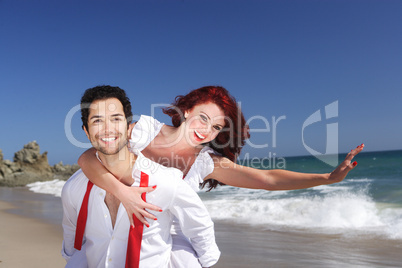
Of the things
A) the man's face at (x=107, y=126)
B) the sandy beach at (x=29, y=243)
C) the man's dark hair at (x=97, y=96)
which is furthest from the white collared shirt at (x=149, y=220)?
the sandy beach at (x=29, y=243)

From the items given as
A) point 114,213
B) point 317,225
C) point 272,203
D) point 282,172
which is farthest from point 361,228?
point 114,213

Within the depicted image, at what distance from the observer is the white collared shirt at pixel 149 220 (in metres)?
2.11

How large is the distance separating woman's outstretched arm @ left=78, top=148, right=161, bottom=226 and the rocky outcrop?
79.7 feet

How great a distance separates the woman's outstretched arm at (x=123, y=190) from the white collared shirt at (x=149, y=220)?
64 mm

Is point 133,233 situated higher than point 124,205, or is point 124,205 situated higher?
point 124,205

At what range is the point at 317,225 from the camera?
8.34m

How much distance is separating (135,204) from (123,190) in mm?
108

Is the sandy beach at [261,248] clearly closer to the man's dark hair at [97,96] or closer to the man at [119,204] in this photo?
the man at [119,204]

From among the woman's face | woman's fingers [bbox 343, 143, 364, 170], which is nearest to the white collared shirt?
the woman's face

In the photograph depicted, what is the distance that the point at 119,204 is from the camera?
2.24 metres

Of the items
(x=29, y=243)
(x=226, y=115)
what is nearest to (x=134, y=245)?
(x=226, y=115)

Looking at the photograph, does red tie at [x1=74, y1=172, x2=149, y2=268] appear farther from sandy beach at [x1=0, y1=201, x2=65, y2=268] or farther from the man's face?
sandy beach at [x1=0, y1=201, x2=65, y2=268]

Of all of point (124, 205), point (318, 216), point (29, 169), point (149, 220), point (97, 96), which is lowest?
A: point (29, 169)

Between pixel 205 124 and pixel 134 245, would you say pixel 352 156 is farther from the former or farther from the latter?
pixel 134 245
